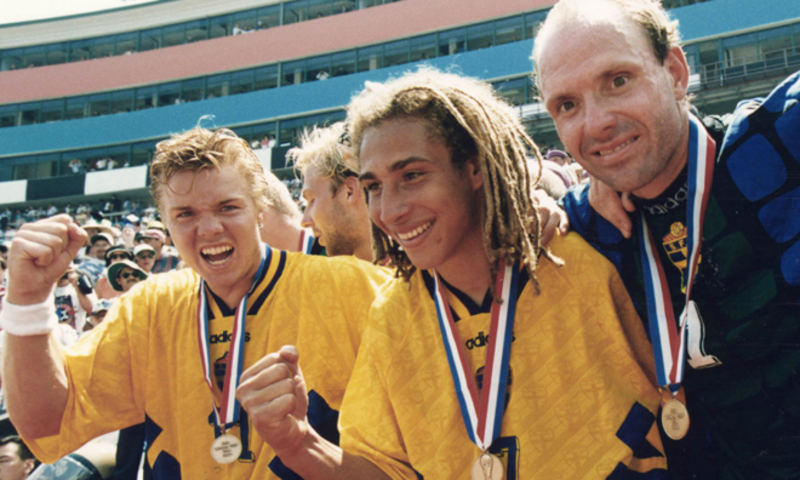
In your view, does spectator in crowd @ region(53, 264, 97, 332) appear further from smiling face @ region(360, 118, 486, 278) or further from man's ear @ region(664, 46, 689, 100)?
man's ear @ region(664, 46, 689, 100)

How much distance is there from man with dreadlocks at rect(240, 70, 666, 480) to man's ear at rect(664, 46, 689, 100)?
21.1 inches

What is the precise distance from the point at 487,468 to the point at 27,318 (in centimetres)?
166

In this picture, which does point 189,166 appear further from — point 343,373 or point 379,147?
point 343,373

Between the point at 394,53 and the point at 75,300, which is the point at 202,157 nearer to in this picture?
the point at 75,300

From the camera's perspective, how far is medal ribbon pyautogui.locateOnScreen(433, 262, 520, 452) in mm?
1855

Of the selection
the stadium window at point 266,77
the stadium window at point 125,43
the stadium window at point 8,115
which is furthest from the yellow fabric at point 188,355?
the stadium window at point 8,115

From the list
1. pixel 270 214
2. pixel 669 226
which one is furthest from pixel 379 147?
pixel 270 214

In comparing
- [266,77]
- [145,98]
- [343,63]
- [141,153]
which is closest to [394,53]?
[343,63]

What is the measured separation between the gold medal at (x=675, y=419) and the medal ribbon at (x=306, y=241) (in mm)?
2953

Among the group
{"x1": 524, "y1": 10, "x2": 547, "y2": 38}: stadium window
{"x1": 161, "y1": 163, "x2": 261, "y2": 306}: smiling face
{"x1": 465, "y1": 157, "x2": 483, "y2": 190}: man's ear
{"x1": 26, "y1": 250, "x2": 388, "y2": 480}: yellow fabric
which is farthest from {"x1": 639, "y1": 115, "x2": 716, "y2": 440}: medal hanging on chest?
{"x1": 524, "y1": 10, "x2": 547, "y2": 38}: stadium window

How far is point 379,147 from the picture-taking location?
206cm

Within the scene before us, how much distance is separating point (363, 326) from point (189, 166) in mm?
952

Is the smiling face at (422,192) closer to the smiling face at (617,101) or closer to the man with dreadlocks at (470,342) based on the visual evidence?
the man with dreadlocks at (470,342)

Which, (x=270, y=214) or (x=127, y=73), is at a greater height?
(x=127, y=73)
